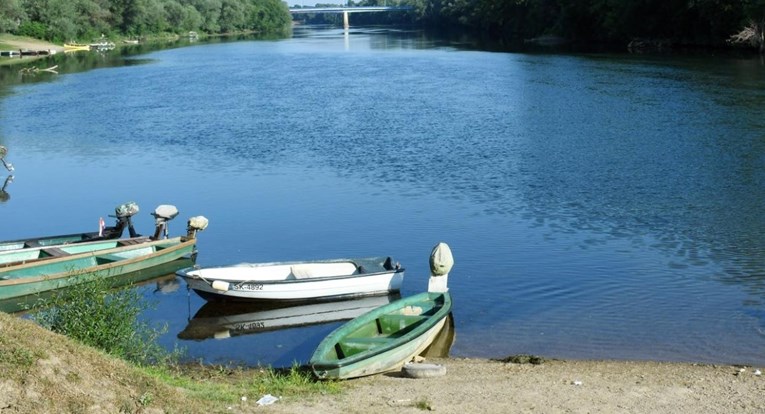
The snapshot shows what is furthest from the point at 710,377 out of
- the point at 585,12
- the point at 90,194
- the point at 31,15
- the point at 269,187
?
the point at 31,15

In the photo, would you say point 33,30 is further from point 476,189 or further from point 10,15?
point 476,189

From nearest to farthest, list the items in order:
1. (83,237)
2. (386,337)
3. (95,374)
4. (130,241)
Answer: (95,374) → (386,337) → (130,241) → (83,237)

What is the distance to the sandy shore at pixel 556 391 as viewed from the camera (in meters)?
13.3

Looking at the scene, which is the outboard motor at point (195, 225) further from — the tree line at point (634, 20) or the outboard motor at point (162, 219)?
the tree line at point (634, 20)

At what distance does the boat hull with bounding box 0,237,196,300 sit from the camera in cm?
2111

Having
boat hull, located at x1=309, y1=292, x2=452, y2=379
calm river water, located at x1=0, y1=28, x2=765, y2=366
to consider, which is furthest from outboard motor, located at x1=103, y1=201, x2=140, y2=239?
boat hull, located at x1=309, y1=292, x2=452, y2=379

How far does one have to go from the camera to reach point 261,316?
20656 mm

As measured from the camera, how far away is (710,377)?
15398 millimetres

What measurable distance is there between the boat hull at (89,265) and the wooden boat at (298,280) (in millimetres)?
2416

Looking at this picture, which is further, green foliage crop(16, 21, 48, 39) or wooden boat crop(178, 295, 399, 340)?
green foliage crop(16, 21, 48, 39)

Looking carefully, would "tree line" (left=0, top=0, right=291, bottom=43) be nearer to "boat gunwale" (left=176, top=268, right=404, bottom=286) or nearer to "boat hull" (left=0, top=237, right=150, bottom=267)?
"boat hull" (left=0, top=237, right=150, bottom=267)

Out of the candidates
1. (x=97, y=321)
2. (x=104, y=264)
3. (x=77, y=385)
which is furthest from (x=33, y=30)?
(x=77, y=385)

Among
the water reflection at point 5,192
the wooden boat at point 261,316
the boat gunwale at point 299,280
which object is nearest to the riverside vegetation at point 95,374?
the wooden boat at point 261,316

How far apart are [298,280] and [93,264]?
5.46m
